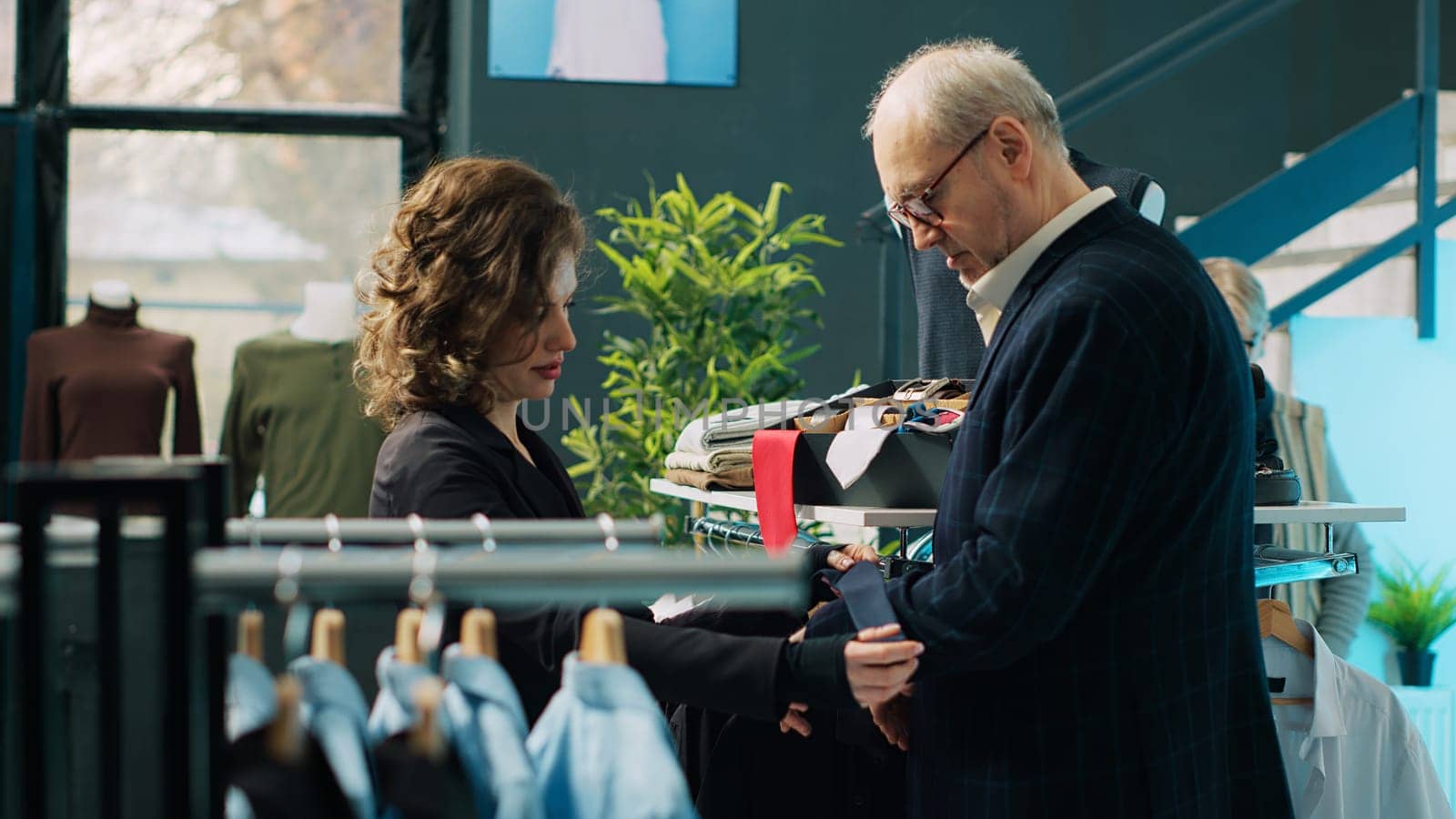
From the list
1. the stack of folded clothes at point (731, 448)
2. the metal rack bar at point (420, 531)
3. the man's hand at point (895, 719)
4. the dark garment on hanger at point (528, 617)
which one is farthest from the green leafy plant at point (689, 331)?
the metal rack bar at point (420, 531)

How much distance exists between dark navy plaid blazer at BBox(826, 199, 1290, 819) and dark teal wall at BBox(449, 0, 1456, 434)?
3.18m

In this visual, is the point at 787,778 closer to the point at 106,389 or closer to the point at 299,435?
the point at 299,435

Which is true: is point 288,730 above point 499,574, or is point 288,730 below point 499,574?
below

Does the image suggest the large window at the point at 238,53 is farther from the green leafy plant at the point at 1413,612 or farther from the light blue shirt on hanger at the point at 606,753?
the light blue shirt on hanger at the point at 606,753

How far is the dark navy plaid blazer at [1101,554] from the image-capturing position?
1.50 m

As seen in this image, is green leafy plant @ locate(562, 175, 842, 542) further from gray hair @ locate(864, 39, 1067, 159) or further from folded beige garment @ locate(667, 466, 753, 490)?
gray hair @ locate(864, 39, 1067, 159)

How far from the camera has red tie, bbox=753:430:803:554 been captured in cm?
209

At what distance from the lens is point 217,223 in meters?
5.06

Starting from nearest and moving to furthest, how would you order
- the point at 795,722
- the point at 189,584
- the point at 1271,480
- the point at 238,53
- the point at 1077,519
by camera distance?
the point at 189,584 < the point at 1077,519 < the point at 795,722 < the point at 1271,480 < the point at 238,53

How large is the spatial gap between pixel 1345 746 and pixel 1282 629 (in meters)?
0.21

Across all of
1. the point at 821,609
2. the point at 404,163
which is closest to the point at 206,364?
the point at 404,163

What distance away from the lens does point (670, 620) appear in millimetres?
2020

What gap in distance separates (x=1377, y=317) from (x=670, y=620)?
2.72 meters

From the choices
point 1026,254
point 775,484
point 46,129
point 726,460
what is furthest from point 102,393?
point 1026,254
